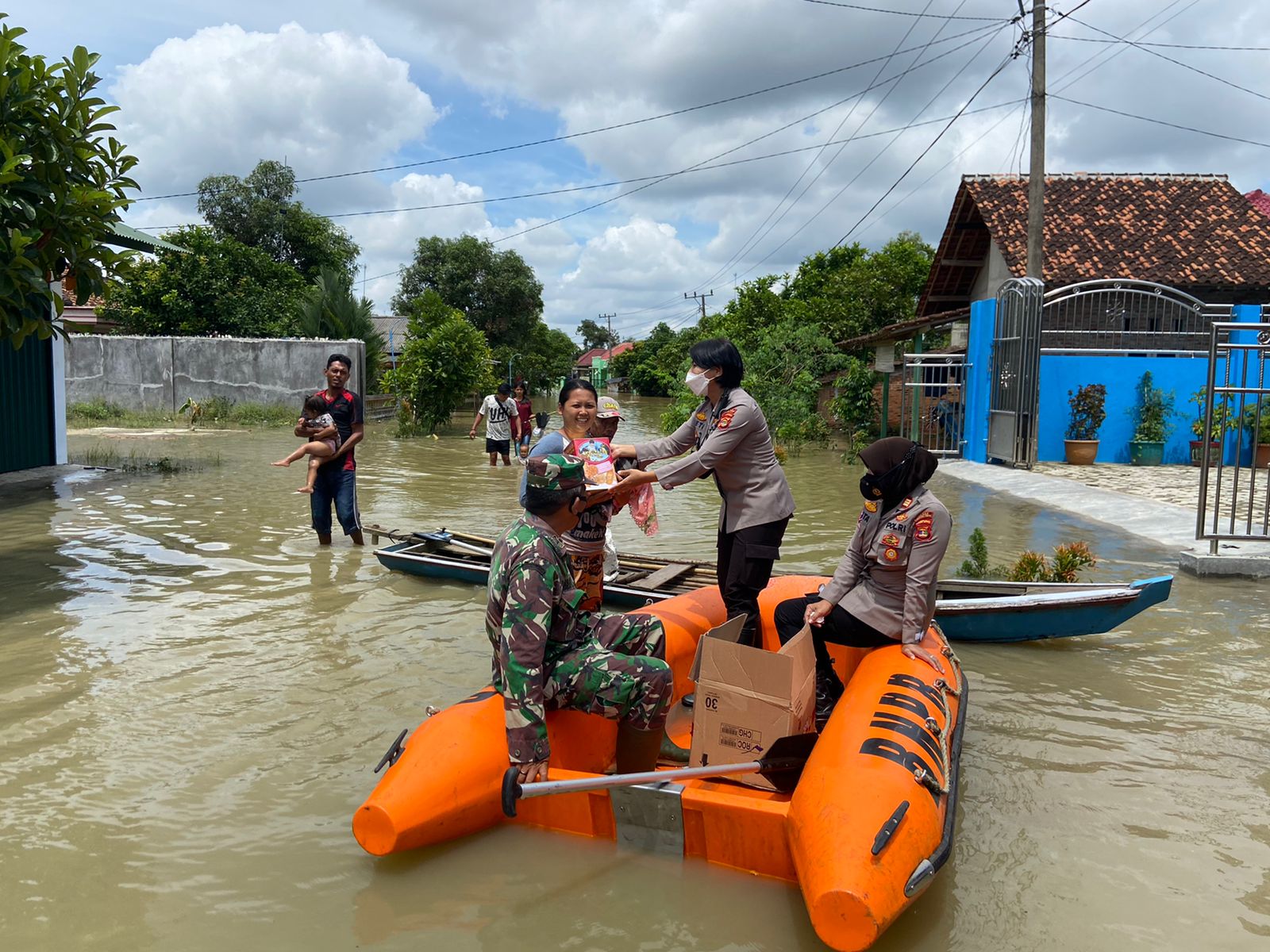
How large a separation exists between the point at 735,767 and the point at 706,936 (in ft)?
1.98

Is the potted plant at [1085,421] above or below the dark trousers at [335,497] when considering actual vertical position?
above

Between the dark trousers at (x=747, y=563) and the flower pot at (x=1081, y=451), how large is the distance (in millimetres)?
13606

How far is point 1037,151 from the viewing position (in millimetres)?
16625

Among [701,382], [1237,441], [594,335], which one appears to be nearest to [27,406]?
[701,382]

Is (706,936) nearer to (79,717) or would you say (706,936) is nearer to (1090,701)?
(1090,701)

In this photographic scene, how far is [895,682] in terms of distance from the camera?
412 cm

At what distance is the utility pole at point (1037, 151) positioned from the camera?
16.4m

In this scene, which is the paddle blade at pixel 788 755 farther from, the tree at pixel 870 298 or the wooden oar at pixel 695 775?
the tree at pixel 870 298

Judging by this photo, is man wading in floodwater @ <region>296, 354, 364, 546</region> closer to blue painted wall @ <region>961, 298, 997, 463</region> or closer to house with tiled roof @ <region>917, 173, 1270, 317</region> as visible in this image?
blue painted wall @ <region>961, 298, 997, 463</region>

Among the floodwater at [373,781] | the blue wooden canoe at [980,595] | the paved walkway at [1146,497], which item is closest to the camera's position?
the floodwater at [373,781]

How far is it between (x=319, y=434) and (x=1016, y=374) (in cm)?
1246

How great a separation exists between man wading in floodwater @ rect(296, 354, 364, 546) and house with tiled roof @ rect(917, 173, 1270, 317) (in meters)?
15.0

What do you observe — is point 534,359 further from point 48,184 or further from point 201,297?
point 48,184

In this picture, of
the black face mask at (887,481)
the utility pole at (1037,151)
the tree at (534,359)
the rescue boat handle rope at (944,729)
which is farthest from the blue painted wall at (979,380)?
the tree at (534,359)
